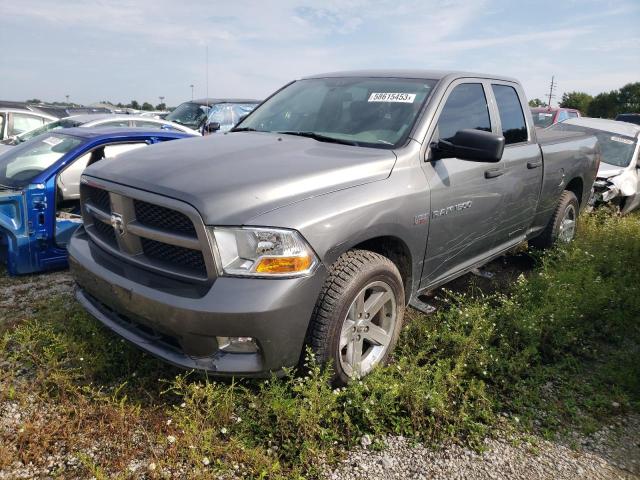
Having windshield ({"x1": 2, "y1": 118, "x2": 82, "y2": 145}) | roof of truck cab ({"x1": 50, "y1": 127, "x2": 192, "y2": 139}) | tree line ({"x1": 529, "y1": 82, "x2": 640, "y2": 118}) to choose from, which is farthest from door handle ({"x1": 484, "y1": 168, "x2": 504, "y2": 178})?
tree line ({"x1": 529, "y1": 82, "x2": 640, "y2": 118})

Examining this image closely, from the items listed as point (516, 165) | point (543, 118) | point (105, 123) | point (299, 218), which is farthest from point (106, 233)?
point (543, 118)

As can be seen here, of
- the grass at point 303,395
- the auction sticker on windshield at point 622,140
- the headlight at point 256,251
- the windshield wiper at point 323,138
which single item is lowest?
the grass at point 303,395

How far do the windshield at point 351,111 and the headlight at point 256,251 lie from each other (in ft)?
3.70

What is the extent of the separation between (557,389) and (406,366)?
96 centimetres

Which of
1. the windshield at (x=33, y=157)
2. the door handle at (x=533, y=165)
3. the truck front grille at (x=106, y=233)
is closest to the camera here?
the truck front grille at (x=106, y=233)

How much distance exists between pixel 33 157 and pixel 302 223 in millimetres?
3747

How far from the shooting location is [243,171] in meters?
2.64

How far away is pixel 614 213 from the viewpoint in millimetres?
6434

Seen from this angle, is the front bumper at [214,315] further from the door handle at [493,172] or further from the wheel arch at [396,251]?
the door handle at [493,172]

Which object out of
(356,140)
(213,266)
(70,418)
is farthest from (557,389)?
(70,418)

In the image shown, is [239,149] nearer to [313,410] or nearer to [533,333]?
[313,410]

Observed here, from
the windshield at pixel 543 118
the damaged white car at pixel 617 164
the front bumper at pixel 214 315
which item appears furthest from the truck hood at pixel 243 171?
the windshield at pixel 543 118

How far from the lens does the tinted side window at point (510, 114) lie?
13.7 feet

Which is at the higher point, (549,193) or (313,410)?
(549,193)
